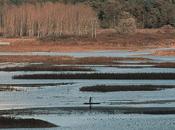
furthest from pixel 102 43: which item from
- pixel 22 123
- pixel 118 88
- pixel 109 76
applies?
pixel 22 123

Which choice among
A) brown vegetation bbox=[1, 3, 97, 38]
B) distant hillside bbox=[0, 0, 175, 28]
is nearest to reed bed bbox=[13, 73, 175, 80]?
brown vegetation bbox=[1, 3, 97, 38]

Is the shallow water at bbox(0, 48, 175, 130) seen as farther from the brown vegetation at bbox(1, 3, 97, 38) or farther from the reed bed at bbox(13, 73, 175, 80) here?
the brown vegetation at bbox(1, 3, 97, 38)

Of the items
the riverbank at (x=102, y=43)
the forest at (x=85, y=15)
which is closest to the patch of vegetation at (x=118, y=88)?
the riverbank at (x=102, y=43)

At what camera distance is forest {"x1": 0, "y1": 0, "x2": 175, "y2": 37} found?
132875 millimetres

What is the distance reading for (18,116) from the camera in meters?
23.0

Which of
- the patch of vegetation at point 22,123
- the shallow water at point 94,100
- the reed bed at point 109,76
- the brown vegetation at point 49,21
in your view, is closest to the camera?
the patch of vegetation at point 22,123

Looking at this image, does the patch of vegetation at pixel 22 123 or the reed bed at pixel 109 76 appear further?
the reed bed at pixel 109 76

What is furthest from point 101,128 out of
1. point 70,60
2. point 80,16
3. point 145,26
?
point 145,26

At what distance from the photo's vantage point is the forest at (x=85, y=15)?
13288cm

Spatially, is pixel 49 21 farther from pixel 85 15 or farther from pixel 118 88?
pixel 118 88

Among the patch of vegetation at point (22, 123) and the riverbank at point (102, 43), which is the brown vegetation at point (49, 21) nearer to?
the riverbank at point (102, 43)

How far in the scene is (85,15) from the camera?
5261 inches

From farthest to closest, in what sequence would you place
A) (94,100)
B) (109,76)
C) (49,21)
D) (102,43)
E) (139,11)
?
(139,11) → (49,21) → (102,43) → (109,76) → (94,100)

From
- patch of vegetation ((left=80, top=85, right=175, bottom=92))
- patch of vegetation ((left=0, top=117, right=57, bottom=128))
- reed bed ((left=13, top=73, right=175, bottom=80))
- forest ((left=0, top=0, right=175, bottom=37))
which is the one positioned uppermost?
patch of vegetation ((left=0, top=117, right=57, bottom=128))
